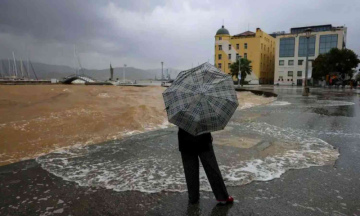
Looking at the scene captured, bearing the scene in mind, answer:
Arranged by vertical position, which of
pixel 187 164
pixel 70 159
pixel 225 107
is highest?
pixel 225 107

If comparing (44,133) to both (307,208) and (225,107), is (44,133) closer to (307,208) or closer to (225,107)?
(225,107)

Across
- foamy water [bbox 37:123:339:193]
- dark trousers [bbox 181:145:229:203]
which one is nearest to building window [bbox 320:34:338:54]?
foamy water [bbox 37:123:339:193]

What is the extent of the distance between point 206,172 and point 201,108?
89 centimetres

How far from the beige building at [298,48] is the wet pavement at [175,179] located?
65816 millimetres

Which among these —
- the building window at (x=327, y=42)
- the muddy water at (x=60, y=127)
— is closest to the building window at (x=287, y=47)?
the building window at (x=327, y=42)

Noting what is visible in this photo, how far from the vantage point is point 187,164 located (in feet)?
10.2

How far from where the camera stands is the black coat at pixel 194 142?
2.90 metres

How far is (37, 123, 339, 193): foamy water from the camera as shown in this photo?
391cm

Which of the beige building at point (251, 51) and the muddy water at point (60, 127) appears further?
the beige building at point (251, 51)

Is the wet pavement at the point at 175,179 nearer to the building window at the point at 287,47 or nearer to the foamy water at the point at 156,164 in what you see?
the foamy water at the point at 156,164

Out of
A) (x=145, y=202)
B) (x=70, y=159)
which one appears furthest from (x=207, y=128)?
(x=70, y=159)

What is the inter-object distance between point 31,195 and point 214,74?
9.88 ft

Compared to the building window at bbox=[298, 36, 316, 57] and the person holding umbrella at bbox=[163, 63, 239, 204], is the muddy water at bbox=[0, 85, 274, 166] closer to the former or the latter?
the person holding umbrella at bbox=[163, 63, 239, 204]

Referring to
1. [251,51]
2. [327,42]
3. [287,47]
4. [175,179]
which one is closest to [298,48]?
[287,47]
